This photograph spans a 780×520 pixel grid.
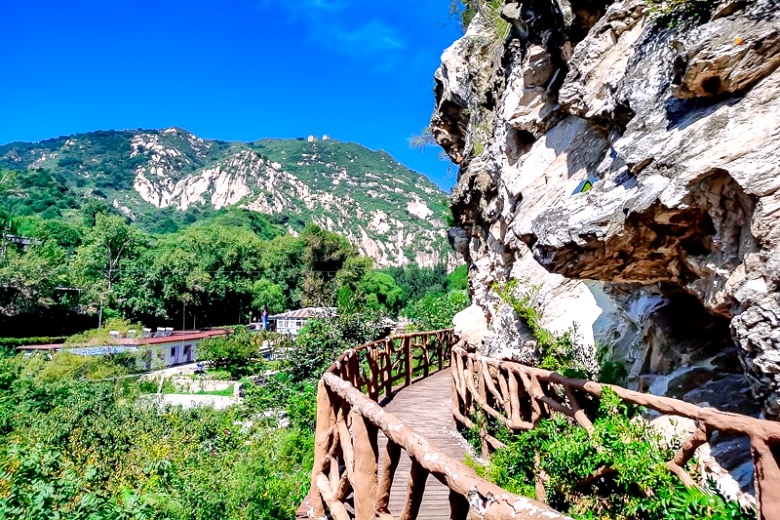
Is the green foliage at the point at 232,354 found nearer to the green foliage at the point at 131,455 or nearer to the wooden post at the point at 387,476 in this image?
the green foliage at the point at 131,455

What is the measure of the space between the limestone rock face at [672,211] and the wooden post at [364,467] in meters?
2.33

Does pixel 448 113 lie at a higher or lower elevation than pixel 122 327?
higher

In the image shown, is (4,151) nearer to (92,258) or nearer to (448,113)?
(92,258)

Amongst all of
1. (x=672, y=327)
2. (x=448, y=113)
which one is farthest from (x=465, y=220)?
(x=672, y=327)

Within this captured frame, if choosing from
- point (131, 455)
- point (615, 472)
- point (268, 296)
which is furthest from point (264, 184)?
point (615, 472)

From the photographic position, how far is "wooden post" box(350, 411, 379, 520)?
7.43 feet

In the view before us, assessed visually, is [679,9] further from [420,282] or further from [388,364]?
[420,282]

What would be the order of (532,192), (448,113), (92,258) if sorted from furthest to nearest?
(92,258) < (448,113) < (532,192)

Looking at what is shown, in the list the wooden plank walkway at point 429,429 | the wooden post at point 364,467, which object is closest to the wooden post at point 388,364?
the wooden plank walkway at point 429,429

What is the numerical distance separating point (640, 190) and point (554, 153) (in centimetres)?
469

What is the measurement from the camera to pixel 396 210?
12462cm

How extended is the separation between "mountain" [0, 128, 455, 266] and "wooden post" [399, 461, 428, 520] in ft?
318

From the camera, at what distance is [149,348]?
2892cm

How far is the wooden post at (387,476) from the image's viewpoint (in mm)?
2115
